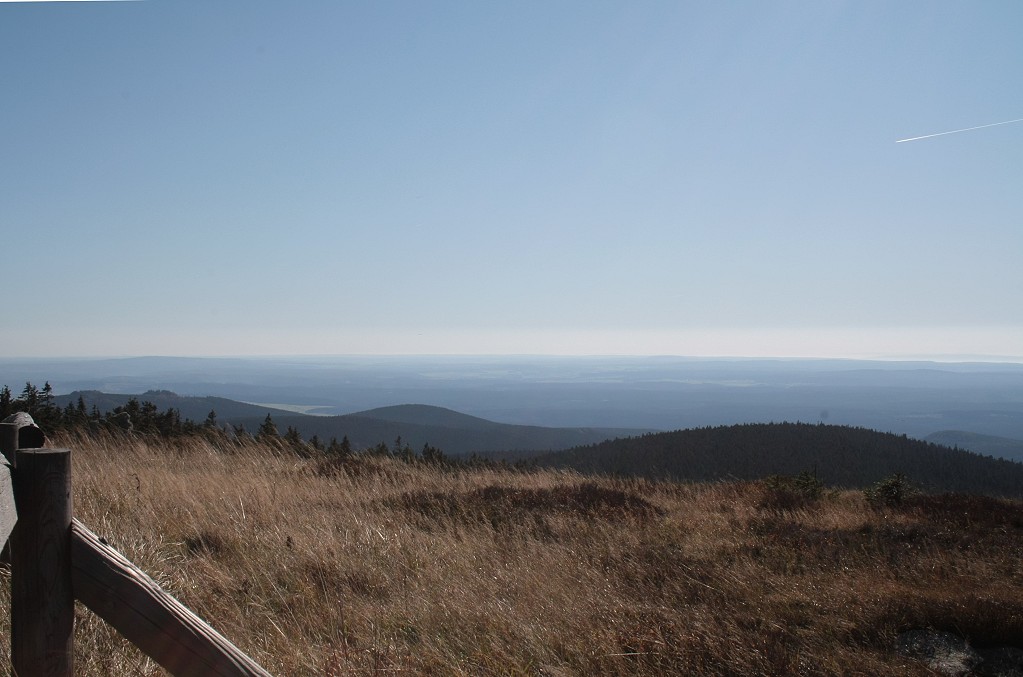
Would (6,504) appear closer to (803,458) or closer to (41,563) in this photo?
(41,563)

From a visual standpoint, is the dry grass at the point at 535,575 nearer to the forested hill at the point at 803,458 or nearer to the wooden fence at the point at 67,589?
the wooden fence at the point at 67,589

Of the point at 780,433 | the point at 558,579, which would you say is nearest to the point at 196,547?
the point at 558,579

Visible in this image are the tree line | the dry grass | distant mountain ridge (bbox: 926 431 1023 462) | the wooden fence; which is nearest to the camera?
the wooden fence

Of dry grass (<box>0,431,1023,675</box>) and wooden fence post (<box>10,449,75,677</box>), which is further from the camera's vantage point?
dry grass (<box>0,431,1023,675</box>)

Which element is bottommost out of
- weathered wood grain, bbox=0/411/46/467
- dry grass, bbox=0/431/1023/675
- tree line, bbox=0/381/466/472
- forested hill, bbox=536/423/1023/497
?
forested hill, bbox=536/423/1023/497

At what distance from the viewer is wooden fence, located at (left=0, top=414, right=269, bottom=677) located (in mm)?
2305

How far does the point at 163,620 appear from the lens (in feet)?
7.64

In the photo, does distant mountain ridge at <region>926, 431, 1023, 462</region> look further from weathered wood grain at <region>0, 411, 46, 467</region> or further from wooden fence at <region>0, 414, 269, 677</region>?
weathered wood grain at <region>0, 411, 46, 467</region>

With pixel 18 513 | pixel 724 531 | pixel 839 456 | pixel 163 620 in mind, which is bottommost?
pixel 839 456

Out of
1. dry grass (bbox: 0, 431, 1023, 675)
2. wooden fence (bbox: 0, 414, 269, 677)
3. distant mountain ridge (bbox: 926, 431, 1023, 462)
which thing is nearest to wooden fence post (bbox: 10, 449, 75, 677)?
wooden fence (bbox: 0, 414, 269, 677)

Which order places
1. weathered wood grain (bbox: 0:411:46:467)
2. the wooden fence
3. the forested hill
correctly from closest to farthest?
the wooden fence
weathered wood grain (bbox: 0:411:46:467)
the forested hill

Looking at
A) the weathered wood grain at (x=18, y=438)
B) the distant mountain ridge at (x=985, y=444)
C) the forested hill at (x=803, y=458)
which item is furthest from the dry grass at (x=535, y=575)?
the distant mountain ridge at (x=985, y=444)

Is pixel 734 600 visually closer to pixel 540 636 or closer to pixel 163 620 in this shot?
pixel 540 636

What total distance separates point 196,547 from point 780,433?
42.4 metres
